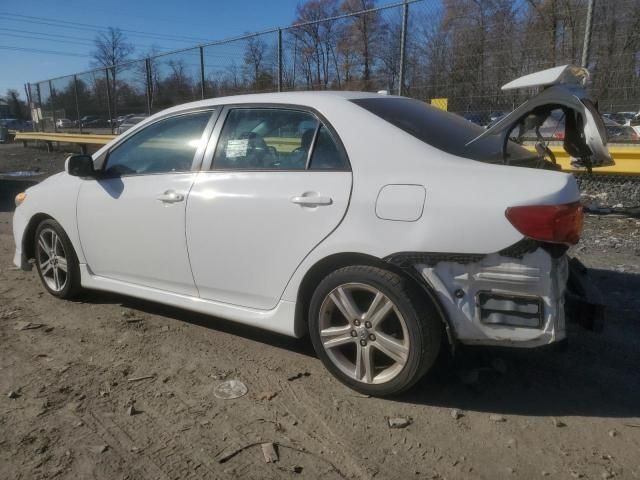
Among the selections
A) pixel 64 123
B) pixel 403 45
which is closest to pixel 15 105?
pixel 64 123

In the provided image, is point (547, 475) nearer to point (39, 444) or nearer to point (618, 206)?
point (39, 444)

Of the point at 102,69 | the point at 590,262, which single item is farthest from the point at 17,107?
the point at 590,262

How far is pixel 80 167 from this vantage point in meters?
3.91

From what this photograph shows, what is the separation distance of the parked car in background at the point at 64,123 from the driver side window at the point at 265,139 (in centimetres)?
1736

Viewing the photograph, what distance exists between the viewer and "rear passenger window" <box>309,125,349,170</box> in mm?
2906

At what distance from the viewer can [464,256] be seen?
97.1 inches

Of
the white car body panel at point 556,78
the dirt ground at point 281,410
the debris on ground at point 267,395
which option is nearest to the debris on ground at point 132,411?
the dirt ground at point 281,410

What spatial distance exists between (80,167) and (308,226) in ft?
6.69

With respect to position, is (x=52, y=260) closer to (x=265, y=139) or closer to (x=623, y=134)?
(x=265, y=139)

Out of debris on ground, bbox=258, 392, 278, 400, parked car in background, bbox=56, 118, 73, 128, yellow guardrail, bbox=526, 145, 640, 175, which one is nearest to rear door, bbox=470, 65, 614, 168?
debris on ground, bbox=258, 392, 278, 400

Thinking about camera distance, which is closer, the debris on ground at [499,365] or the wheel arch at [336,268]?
the wheel arch at [336,268]

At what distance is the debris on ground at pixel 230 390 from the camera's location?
9.50 ft

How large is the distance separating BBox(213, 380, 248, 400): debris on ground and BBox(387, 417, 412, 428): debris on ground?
0.82 metres

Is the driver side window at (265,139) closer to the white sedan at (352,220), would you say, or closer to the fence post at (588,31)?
the white sedan at (352,220)
